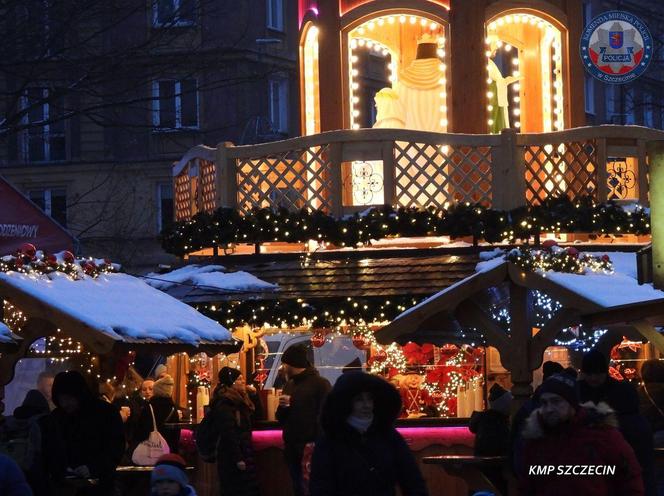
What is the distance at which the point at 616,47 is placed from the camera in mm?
21828

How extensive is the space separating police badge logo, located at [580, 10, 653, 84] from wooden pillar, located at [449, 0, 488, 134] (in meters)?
1.29

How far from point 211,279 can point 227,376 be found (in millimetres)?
2064

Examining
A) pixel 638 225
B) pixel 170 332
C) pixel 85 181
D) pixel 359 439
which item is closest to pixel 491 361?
pixel 638 225

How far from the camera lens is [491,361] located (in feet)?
66.3

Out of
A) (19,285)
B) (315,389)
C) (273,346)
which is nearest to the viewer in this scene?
(19,285)

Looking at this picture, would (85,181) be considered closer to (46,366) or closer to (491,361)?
(46,366)

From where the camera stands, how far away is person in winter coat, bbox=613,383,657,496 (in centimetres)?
1236

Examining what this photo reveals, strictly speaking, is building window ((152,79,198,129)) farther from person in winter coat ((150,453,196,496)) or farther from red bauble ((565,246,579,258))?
person in winter coat ((150,453,196,496))

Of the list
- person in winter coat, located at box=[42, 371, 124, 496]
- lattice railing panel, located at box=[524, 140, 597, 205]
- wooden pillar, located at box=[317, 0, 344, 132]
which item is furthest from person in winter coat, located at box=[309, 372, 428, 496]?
wooden pillar, located at box=[317, 0, 344, 132]

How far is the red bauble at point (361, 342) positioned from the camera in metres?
20.2

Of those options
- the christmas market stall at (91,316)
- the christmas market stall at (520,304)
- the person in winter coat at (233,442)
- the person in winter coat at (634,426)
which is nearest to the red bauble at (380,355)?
the person in winter coat at (233,442)

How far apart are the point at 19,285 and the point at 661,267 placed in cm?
580

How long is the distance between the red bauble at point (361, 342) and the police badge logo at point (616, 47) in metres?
4.34

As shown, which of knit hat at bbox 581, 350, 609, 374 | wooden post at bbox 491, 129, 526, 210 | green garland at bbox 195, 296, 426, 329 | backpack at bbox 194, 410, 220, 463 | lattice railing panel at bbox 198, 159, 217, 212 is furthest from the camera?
lattice railing panel at bbox 198, 159, 217, 212
